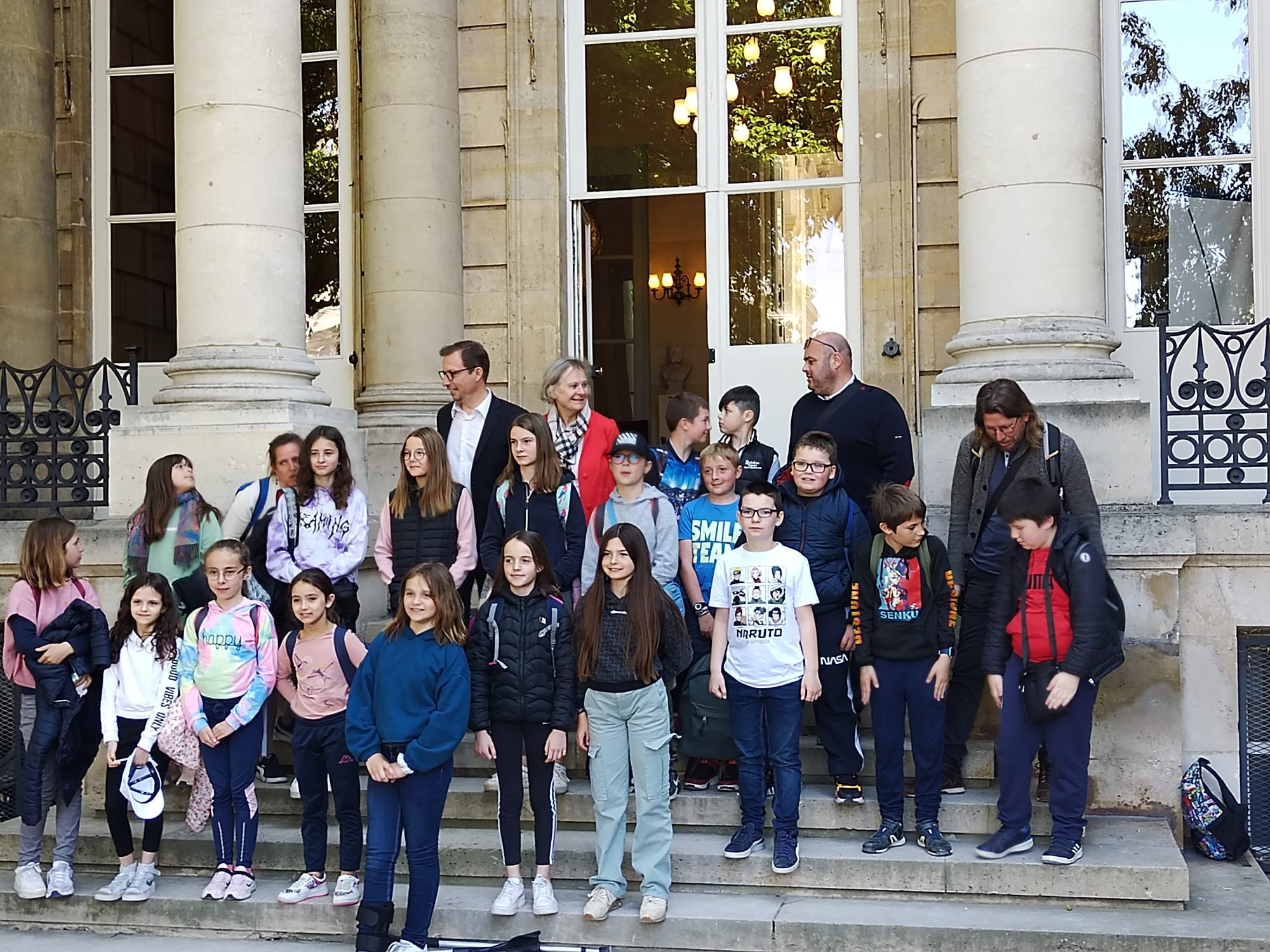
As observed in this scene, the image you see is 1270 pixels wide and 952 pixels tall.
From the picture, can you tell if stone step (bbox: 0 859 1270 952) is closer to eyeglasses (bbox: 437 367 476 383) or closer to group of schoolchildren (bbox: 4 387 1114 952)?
group of schoolchildren (bbox: 4 387 1114 952)

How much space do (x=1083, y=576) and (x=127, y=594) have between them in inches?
182

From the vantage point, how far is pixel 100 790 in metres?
7.88

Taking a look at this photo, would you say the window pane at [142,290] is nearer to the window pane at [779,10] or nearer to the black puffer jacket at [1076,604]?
the window pane at [779,10]

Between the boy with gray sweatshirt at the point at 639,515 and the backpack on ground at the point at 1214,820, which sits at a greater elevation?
the boy with gray sweatshirt at the point at 639,515

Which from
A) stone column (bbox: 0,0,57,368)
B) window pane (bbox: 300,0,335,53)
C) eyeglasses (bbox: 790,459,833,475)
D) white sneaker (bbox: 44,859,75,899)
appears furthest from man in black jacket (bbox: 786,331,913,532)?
stone column (bbox: 0,0,57,368)

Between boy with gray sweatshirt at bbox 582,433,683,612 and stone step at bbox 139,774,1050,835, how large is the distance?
1.01 meters

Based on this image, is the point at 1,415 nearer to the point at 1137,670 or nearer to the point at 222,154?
the point at 222,154

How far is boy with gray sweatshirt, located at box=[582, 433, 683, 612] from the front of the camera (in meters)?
6.66

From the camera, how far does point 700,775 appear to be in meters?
7.01

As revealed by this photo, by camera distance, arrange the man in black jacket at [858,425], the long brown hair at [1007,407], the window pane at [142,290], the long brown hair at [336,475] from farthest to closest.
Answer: the window pane at [142,290], the long brown hair at [336,475], the man in black jacket at [858,425], the long brown hair at [1007,407]

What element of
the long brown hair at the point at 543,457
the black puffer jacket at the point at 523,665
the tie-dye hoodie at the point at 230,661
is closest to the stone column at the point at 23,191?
the tie-dye hoodie at the point at 230,661

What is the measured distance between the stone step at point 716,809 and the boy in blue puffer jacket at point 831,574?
10 cm

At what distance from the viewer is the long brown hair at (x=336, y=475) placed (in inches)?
285

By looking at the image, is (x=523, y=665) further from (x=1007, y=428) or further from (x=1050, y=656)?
(x=1007, y=428)
